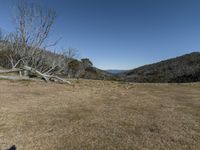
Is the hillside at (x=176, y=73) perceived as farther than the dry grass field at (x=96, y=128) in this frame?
Yes

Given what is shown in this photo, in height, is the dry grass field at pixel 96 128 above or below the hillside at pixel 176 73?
below

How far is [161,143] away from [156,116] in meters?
1.89

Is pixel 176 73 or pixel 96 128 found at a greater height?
pixel 176 73

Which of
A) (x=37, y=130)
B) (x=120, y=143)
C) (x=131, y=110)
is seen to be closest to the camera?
(x=120, y=143)

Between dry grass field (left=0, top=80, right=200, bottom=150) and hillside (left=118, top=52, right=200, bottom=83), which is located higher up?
hillside (left=118, top=52, right=200, bottom=83)

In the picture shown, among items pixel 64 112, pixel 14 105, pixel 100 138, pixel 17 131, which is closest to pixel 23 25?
pixel 14 105

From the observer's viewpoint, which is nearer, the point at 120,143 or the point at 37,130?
the point at 120,143

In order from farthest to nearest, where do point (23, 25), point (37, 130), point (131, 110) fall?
1. point (23, 25)
2. point (131, 110)
3. point (37, 130)

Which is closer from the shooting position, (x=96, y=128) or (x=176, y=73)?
(x=96, y=128)

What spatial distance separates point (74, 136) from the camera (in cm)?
383

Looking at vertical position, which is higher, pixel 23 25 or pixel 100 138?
pixel 23 25

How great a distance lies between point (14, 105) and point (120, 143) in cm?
418

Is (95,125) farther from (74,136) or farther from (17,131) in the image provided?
(17,131)

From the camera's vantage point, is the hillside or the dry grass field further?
the hillside
